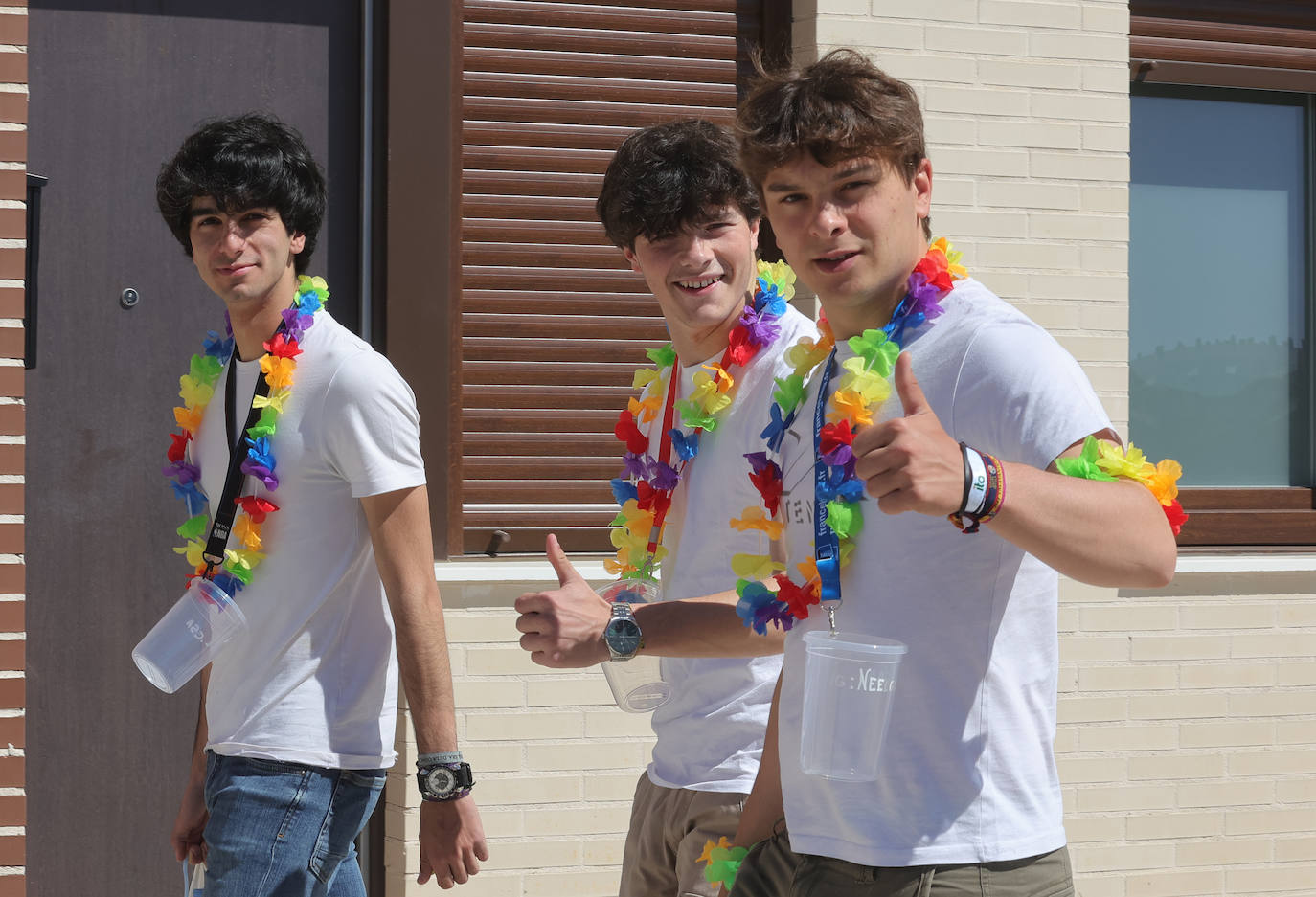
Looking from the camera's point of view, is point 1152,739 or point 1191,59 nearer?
point 1152,739

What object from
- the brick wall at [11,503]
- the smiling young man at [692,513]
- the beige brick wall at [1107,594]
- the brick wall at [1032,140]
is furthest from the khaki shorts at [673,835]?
the brick wall at [1032,140]

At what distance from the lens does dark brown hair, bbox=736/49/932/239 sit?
2.15 m

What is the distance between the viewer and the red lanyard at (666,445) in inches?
118

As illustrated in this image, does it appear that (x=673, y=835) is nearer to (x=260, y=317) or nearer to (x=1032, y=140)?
(x=260, y=317)

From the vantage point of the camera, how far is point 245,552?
2906 mm

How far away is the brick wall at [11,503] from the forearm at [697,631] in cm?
244

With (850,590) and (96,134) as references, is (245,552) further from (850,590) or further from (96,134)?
(96,134)

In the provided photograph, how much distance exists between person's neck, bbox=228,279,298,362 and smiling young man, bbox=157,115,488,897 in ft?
0.28

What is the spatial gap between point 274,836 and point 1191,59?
174 inches

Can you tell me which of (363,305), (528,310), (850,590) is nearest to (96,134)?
(363,305)

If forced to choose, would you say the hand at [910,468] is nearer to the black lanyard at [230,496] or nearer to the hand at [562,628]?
the hand at [562,628]

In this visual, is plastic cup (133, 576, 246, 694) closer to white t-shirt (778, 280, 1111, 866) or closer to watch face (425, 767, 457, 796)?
watch face (425, 767, 457, 796)

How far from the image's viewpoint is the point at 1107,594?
5039mm

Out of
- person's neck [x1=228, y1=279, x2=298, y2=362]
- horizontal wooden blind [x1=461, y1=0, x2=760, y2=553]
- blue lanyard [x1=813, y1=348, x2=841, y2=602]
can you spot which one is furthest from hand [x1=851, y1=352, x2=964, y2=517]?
horizontal wooden blind [x1=461, y1=0, x2=760, y2=553]
